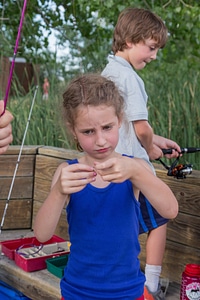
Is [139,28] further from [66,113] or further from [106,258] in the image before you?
[106,258]

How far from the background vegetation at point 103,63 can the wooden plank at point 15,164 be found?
31 cm

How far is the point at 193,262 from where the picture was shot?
314cm

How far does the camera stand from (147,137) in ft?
9.41

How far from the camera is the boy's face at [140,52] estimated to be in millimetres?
2975

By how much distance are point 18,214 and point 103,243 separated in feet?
7.67

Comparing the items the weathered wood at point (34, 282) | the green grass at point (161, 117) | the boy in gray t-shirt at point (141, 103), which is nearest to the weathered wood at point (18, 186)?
the green grass at point (161, 117)

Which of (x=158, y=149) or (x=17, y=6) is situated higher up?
(x=17, y=6)

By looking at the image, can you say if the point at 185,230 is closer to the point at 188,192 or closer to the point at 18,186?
the point at 188,192

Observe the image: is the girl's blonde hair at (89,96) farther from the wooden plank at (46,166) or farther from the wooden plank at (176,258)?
the wooden plank at (46,166)

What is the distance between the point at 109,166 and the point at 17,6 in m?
5.65

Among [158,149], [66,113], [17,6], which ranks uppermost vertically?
[17,6]

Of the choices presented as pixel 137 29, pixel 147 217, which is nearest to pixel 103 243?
pixel 147 217

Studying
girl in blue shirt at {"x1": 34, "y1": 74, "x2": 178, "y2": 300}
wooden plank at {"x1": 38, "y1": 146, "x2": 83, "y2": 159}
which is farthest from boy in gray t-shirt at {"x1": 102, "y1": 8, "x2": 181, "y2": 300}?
wooden plank at {"x1": 38, "y1": 146, "x2": 83, "y2": 159}

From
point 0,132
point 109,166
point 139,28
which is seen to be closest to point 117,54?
point 139,28
